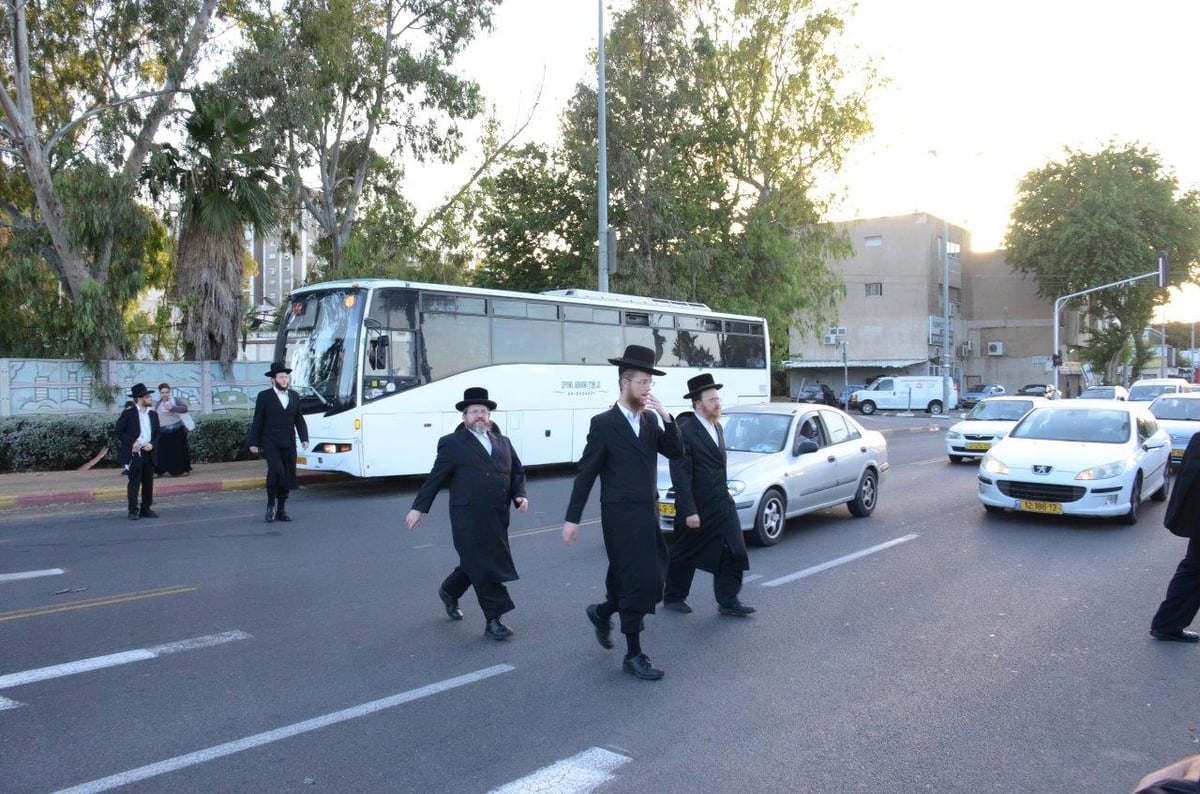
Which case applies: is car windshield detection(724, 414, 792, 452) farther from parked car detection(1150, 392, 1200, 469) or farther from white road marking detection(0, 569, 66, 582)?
parked car detection(1150, 392, 1200, 469)

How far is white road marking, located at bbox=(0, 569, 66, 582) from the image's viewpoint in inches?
318

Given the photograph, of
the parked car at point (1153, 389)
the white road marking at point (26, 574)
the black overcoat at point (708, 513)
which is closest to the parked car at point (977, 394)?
the parked car at point (1153, 389)

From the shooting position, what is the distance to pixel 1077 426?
467 inches

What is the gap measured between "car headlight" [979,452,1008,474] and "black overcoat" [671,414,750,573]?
5809 mm

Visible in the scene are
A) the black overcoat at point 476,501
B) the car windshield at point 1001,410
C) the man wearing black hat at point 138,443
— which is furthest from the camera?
the car windshield at point 1001,410

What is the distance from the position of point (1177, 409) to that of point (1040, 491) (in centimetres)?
859

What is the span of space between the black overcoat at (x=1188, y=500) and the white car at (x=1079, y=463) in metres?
4.72

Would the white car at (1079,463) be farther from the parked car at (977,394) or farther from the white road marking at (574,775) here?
the parked car at (977,394)

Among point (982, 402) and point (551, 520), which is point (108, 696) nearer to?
point (551, 520)

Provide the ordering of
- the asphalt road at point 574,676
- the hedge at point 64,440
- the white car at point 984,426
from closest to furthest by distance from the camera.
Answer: the asphalt road at point 574,676 → the hedge at point 64,440 → the white car at point 984,426

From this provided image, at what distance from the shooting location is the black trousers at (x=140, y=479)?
11.5 m

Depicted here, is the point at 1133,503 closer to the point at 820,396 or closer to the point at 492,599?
the point at 492,599

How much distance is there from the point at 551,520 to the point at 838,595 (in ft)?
15.7

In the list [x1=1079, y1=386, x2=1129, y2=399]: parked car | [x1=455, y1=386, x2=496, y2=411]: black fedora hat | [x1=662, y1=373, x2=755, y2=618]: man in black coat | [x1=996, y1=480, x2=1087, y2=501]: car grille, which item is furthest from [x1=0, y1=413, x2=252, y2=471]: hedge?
[x1=1079, y1=386, x2=1129, y2=399]: parked car
